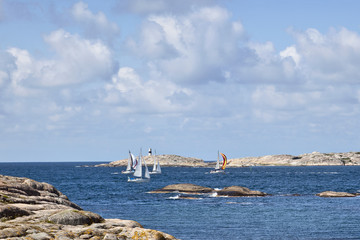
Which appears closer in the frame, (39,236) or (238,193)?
(39,236)

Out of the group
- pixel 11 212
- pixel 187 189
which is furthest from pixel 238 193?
pixel 11 212

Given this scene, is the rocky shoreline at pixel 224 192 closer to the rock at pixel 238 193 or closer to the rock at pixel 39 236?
the rock at pixel 238 193

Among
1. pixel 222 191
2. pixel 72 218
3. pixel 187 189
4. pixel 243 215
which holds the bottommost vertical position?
pixel 243 215

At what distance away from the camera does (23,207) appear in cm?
2519

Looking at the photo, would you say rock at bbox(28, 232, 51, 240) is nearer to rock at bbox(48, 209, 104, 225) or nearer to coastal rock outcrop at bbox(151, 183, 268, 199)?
rock at bbox(48, 209, 104, 225)

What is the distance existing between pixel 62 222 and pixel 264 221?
113ft

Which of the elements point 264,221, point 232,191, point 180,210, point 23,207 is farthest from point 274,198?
point 23,207

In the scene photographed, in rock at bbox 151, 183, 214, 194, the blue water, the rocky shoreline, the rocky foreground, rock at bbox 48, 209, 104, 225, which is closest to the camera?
the rocky foreground

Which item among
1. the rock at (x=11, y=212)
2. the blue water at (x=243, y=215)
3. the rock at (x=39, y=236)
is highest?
the rock at (x=11, y=212)

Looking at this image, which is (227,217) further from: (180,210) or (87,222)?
(87,222)

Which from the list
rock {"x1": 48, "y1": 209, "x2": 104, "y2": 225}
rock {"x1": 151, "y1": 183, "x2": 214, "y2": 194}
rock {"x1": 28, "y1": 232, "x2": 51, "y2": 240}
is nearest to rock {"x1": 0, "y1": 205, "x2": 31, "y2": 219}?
rock {"x1": 48, "y1": 209, "x2": 104, "y2": 225}

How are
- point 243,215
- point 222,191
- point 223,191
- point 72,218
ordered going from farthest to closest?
point 222,191, point 223,191, point 243,215, point 72,218

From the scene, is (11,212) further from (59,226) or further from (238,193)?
(238,193)

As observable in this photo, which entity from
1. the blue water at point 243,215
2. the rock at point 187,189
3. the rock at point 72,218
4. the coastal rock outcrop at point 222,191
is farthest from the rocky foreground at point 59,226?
the rock at point 187,189
